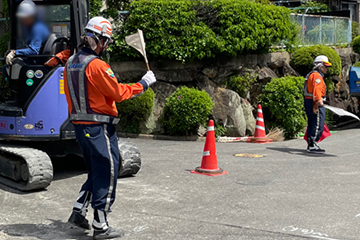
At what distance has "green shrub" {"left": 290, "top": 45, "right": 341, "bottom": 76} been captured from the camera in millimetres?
16578

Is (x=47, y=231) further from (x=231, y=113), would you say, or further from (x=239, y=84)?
(x=239, y=84)

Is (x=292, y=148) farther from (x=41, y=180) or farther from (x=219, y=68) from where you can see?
(x=41, y=180)

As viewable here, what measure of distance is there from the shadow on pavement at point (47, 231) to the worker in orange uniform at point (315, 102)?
632 cm

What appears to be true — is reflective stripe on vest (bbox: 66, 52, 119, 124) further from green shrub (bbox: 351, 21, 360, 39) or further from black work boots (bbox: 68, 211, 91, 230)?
green shrub (bbox: 351, 21, 360, 39)

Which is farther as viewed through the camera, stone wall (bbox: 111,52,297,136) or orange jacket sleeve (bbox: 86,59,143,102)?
stone wall (bbox: 111,52,297,136)

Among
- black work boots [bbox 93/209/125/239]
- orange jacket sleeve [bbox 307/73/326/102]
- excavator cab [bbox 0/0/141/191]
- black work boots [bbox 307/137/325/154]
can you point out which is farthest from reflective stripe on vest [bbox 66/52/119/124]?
black work boots [bbox 307/137/325/154]

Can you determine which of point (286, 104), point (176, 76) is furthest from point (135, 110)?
point (286, 104)

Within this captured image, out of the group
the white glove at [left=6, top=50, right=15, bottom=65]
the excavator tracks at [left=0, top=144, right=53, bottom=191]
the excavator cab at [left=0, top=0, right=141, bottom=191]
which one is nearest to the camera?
the excavator tracks at [left=0, top=144, right=53, bottom=191]

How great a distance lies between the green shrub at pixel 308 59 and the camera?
1658cm

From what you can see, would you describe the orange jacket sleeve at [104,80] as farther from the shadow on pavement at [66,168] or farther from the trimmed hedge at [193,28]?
the trimmed hedge at [193,28]

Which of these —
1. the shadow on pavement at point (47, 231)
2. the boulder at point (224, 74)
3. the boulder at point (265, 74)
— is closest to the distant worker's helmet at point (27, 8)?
the shadow on pavement at point (47, 231)

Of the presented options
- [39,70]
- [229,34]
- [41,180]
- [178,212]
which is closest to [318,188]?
[178,212]

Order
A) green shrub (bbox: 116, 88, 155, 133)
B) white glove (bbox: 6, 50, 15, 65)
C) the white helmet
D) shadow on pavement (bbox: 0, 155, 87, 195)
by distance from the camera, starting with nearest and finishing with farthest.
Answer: the white helmet
white glove (bbox: 6, 50, 15, 65)
shadow on pavement (bbox: 0, 155, 87, 195)
green shrub (bbox: 116, 88, 155, 133)

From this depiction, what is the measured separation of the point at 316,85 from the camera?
34.1ft
